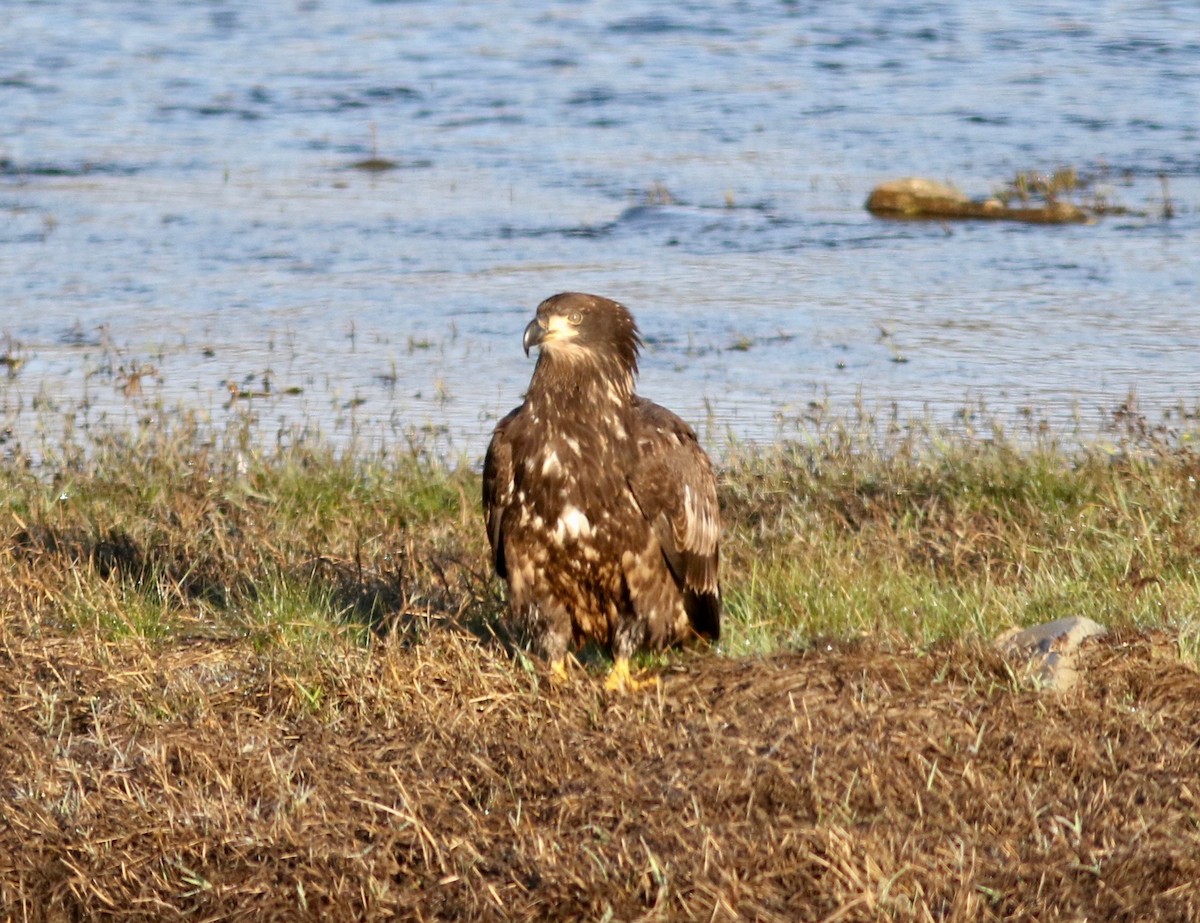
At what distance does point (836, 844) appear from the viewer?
4.21 metres

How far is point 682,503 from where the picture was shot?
5.59 metres

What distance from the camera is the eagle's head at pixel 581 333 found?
18.1 feet

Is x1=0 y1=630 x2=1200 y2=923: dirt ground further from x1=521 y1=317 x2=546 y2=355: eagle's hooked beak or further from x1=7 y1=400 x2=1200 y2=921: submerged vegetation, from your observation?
x1=521 y1=317 x2=546 y2=355: eagle's hooked beak

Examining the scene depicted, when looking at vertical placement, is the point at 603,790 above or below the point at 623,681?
above

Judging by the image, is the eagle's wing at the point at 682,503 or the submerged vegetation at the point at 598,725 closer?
the submerged vegetation at the point at 598,725

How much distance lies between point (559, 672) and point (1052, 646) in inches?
53.3

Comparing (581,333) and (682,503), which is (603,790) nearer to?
(682,503)

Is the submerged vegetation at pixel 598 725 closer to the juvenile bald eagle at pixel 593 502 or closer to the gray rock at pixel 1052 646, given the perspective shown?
the gray rock at pixel 1052 646

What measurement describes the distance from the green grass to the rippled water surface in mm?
891

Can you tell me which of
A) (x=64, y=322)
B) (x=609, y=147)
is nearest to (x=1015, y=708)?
(x=64, y=322)

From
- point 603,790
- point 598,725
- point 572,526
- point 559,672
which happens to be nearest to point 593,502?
point 572,526

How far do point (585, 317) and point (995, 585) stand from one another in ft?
5.59

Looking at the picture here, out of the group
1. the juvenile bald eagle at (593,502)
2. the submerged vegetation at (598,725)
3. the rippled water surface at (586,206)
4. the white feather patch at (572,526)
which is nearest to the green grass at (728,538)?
the submerged vegetation at (598,725)

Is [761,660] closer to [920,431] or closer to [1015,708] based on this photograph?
[1015,708]
